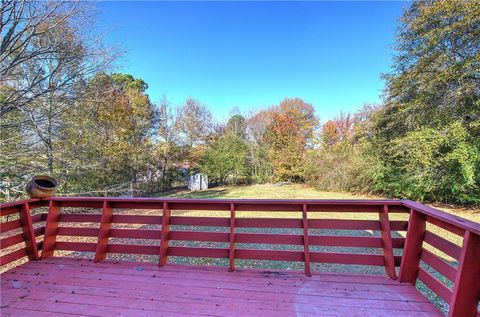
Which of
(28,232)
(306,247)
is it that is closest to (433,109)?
(306,247)

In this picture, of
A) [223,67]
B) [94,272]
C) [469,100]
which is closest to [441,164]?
[469,100]

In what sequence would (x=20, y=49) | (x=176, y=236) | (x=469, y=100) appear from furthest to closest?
(x=469, y=100) → (x=20, y=49) → (x=176, y=236)

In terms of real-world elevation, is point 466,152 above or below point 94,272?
above

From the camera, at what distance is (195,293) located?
1.89 meters

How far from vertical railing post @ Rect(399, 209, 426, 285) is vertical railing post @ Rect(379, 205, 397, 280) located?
0.25 feet

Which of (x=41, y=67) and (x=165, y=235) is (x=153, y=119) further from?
(x=165, y=235)

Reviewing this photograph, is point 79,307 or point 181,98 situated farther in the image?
point 181,98

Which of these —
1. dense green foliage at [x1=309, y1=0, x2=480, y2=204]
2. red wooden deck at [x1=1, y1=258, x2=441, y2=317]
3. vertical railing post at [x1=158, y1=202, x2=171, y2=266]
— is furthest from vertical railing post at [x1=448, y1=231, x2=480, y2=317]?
dense green foliage at [x1=309, y1=0, x2=480, y2=204]

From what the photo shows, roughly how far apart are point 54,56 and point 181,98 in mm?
9870

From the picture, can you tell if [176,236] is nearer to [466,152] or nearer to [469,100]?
[466,152]

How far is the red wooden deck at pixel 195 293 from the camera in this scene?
166 cm

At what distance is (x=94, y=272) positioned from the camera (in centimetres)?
226

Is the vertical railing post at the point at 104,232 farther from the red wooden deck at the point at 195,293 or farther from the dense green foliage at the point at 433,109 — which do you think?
the dense green foliage at the point at 433,109

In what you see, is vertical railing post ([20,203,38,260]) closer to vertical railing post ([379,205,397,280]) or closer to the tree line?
the tree line
